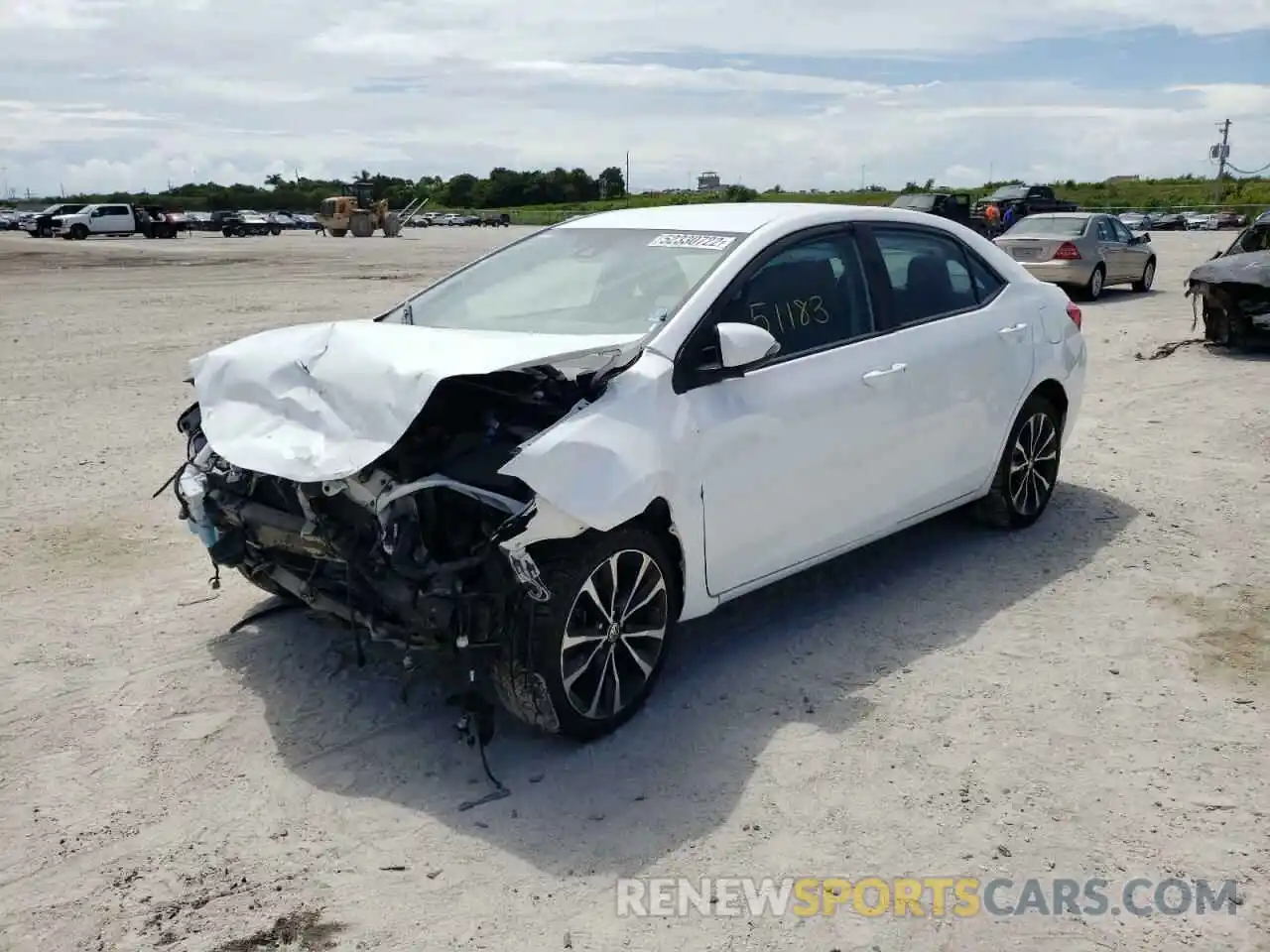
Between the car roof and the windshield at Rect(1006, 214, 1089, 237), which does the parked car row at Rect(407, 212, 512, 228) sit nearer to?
the windshield at Rect(1006, 214, 1089, 237)

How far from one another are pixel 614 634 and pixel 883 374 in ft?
6.16

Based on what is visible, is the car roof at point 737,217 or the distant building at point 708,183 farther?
the distant building at point 708,183

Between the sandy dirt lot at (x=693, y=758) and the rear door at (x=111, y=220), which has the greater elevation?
the rear door at (x=111, y=220)

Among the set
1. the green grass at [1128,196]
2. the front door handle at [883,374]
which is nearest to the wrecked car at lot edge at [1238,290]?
the front door handle at [883,374]

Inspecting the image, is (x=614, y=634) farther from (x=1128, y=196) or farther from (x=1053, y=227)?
(x=1128, y=196)

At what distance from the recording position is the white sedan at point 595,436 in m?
3.85

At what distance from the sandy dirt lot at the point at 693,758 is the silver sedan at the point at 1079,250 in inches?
523

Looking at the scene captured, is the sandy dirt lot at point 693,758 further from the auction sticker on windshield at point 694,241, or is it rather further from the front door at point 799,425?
the auction sticker on windshield at point 694,241

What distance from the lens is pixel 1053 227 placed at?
19.8 metres

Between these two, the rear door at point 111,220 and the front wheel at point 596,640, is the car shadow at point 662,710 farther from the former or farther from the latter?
the rear door at point 111,220

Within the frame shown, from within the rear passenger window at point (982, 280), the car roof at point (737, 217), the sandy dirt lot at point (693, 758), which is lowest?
the sandy dirt lot at point (693, 758)

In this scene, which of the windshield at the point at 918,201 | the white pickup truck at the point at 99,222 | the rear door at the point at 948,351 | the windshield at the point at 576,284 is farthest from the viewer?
the white pickup truck at the point at 99,222

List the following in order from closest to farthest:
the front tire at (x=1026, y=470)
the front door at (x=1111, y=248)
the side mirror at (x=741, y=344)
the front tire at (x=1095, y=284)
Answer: the side mirror at (x=741, y=344) < the front tire at (x=1026, y=470) < the front tire at (x=1095, y=284) < the front door at (x=1111, y=248)

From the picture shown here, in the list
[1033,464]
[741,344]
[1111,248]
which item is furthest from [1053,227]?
[741,344]
